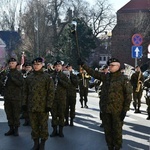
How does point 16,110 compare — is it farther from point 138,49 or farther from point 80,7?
point 80,7

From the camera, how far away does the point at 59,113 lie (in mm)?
11047

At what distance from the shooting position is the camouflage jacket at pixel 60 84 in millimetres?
10992

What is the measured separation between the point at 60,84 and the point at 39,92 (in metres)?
2.21

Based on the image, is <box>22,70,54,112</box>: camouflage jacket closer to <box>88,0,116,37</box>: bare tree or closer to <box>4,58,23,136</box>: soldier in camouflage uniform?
<box>4,58,23,136</box>: soldier in camouflage uniform

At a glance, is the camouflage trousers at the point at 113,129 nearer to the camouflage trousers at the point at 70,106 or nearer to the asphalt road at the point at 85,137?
the asphalt road at the point at 85,137

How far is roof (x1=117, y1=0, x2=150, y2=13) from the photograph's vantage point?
70.9m

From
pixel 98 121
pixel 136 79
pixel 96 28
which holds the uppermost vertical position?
pixel 96 28

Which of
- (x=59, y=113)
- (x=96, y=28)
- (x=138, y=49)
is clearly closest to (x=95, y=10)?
(x=96, y=28)

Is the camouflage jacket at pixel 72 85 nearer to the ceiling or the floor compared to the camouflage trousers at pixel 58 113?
nearer to the ceiling

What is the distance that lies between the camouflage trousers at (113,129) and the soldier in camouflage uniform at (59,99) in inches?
106

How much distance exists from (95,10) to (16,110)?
2141 inches

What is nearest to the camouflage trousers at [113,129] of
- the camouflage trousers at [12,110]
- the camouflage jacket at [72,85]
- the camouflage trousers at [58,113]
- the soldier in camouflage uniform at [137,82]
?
the camouflage trousers at [58,113]

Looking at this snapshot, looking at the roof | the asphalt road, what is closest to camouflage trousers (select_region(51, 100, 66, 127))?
the asphalt road

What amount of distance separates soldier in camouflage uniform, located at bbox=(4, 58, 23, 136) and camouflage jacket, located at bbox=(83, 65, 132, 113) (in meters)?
3.26
